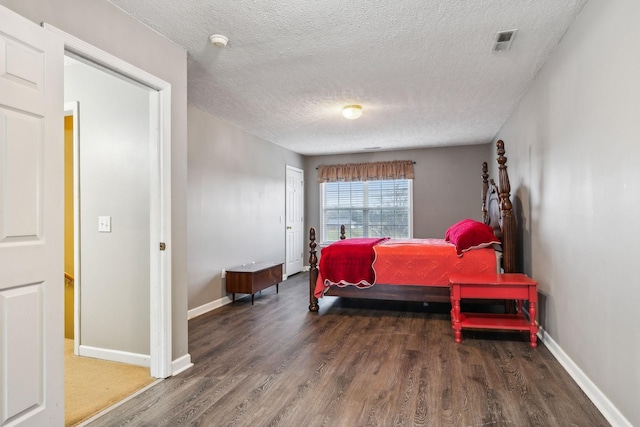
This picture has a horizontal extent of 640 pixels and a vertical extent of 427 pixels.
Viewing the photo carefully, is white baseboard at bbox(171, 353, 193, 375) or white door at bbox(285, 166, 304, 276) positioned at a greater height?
white door at bbox(285, 166, 304, 276)

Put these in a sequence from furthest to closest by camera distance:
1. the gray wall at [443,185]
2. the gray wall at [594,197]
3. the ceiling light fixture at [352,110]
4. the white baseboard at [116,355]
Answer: the gray wall at [443,185]
the ceiling light fixture at [352,110]
the white baseboard at [116,355]
the gray wall at [594,197]

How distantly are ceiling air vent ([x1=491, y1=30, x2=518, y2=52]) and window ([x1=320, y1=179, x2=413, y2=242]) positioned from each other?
404 centimetres

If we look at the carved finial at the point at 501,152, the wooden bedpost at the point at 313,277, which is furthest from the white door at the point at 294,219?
the carved finial at the point at 501,152

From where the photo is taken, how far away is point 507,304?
3658mm

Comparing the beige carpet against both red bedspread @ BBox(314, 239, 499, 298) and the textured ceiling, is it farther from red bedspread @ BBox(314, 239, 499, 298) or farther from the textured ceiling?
the textured ceiling

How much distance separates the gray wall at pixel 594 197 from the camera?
170 cm

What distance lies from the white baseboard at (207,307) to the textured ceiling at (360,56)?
2308mm

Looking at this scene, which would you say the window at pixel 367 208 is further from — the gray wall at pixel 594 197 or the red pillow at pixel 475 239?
the gray wall at pixel 594 197

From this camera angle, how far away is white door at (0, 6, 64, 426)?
149 centimetres

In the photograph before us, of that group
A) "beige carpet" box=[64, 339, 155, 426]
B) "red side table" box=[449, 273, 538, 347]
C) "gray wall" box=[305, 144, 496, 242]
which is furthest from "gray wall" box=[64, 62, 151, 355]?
"gray wall" box=[305, 144, 496, 242]

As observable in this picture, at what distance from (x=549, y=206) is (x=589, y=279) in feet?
3.02

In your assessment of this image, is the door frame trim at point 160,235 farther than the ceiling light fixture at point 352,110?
No

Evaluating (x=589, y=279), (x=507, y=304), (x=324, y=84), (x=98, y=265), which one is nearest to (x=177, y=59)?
(x=324, y=84)

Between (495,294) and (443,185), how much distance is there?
146 inches
